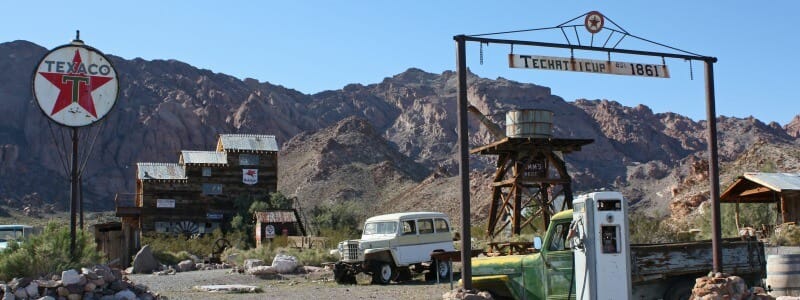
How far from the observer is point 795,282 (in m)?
12.9

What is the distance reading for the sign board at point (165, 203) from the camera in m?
57.2

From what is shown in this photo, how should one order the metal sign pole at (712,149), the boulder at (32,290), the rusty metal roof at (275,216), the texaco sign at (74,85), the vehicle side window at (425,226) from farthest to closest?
1. the rusty metal roof at (275,216)
2. the vehicle side window at (425,226)
3. the texaco sign at (74,85)
4. the boulder at (32,290)
5. the metal sign pole at (712,149)

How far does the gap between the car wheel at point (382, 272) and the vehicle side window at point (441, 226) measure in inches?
74.7

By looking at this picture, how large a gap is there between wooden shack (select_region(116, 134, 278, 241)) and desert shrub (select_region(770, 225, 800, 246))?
3915 centimetres

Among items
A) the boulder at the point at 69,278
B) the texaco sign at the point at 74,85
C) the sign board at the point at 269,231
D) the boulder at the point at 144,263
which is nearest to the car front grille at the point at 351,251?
the texaco sign at the point at 74,85

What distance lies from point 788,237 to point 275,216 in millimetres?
30901

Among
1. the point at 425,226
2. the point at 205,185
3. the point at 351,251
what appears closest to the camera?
the point at 351,251

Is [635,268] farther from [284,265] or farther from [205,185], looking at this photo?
[205,185]

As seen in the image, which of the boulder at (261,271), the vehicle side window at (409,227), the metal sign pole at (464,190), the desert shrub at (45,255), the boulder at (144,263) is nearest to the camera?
the metal sign pole at (464,190)

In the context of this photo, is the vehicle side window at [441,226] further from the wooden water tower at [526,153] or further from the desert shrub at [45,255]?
the desert shrub at [45,255]

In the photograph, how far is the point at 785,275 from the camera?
12938 millimetres

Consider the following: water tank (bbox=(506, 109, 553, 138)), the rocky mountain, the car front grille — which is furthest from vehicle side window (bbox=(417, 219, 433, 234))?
the rocky mountain

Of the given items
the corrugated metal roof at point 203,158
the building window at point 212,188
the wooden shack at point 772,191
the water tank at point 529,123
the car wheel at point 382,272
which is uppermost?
the corrugated metal roof at point 203,158

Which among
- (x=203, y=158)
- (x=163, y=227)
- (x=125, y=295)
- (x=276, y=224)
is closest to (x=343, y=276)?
(x=125, y=295)
